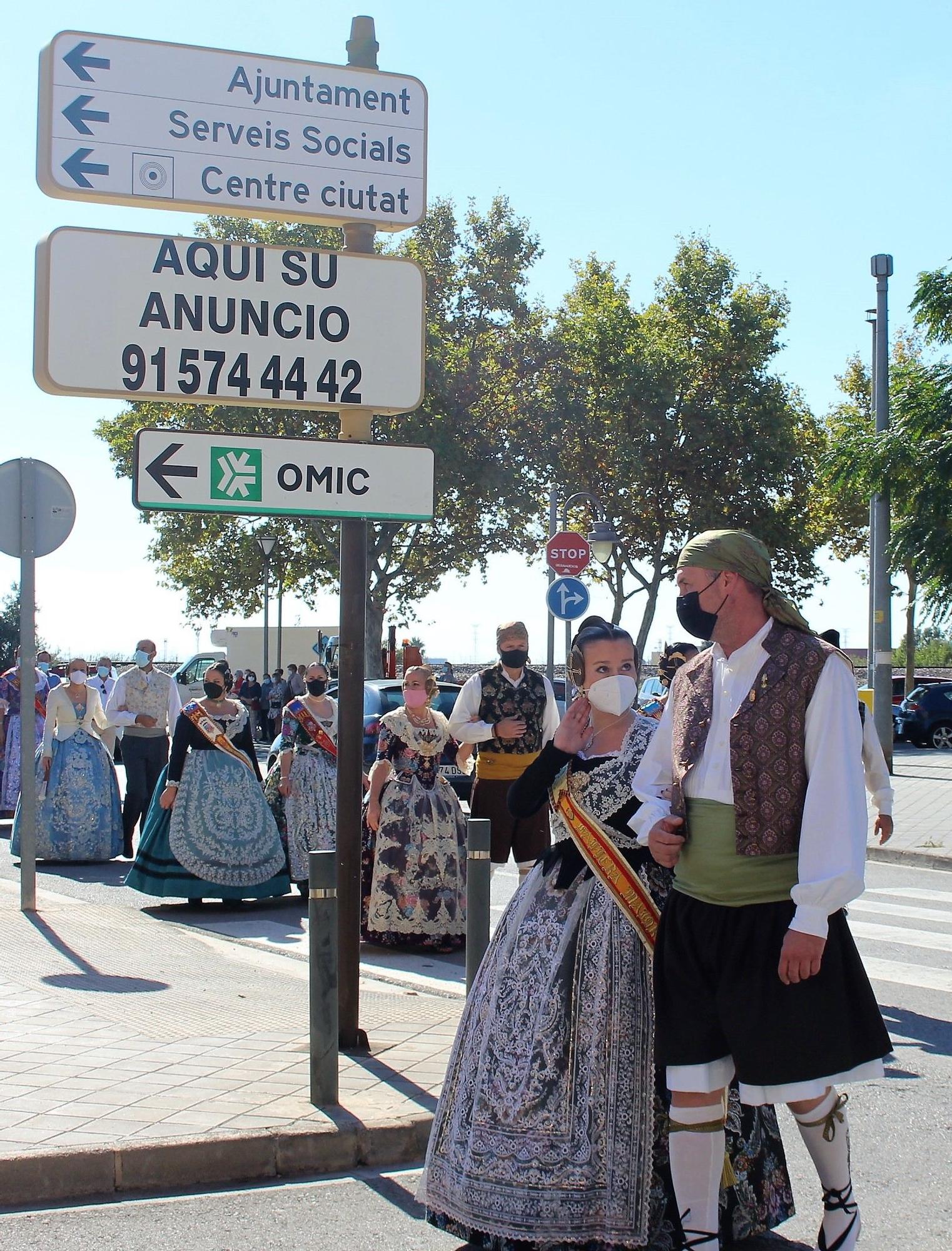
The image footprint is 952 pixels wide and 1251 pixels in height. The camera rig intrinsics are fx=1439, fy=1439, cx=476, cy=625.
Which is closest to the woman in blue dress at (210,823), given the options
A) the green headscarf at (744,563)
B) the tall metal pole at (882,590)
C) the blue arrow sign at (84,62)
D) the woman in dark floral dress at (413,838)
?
the woman in dark floral dress at (413,838)

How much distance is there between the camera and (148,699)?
1293cm

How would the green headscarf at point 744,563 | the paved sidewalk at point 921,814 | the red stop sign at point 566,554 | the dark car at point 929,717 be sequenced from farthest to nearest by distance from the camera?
the dark car at point 929,717
the red stop sign at point 566,554
the paved sidewalk at point 921,814
the green headscarf at point 744,563

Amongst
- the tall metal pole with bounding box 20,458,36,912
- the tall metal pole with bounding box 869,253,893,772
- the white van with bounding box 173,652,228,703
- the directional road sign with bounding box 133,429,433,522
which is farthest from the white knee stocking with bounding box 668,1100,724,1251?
the white van with bounding box 173,652,228,703

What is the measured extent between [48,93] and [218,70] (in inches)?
26.2

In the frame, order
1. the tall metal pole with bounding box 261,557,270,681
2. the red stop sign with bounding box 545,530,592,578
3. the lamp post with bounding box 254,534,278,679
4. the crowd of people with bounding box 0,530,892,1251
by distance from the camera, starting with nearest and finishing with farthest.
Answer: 1. the crowd of people with bounding box 0,530,892,1251
2. the red stop sign with bounding box 545,530,592,578
3. the lamp post with bounding box 254,534,278,679
4. the tall metal pole with bounding box 261,557,270,681

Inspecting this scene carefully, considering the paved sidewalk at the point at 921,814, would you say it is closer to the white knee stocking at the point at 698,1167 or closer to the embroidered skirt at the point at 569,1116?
the embroidered skirt at the point at 569,1116

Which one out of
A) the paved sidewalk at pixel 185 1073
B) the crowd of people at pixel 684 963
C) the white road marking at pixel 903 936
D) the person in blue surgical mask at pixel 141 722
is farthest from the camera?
the person in blue surgical mask at pixel 141 722

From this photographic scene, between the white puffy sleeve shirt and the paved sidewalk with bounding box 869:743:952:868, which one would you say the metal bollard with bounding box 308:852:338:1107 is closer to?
the white puffy sleeve shirt

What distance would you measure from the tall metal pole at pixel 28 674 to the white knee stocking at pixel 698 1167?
645 cm

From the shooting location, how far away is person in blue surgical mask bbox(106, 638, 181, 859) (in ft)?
42.3

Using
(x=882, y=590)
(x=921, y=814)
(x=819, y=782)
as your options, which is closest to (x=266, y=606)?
(x=882, y=590)

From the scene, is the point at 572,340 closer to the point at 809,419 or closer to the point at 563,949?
the point at 809,419

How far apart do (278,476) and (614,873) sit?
7.85ft

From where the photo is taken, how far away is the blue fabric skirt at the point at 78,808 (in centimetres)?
1251
